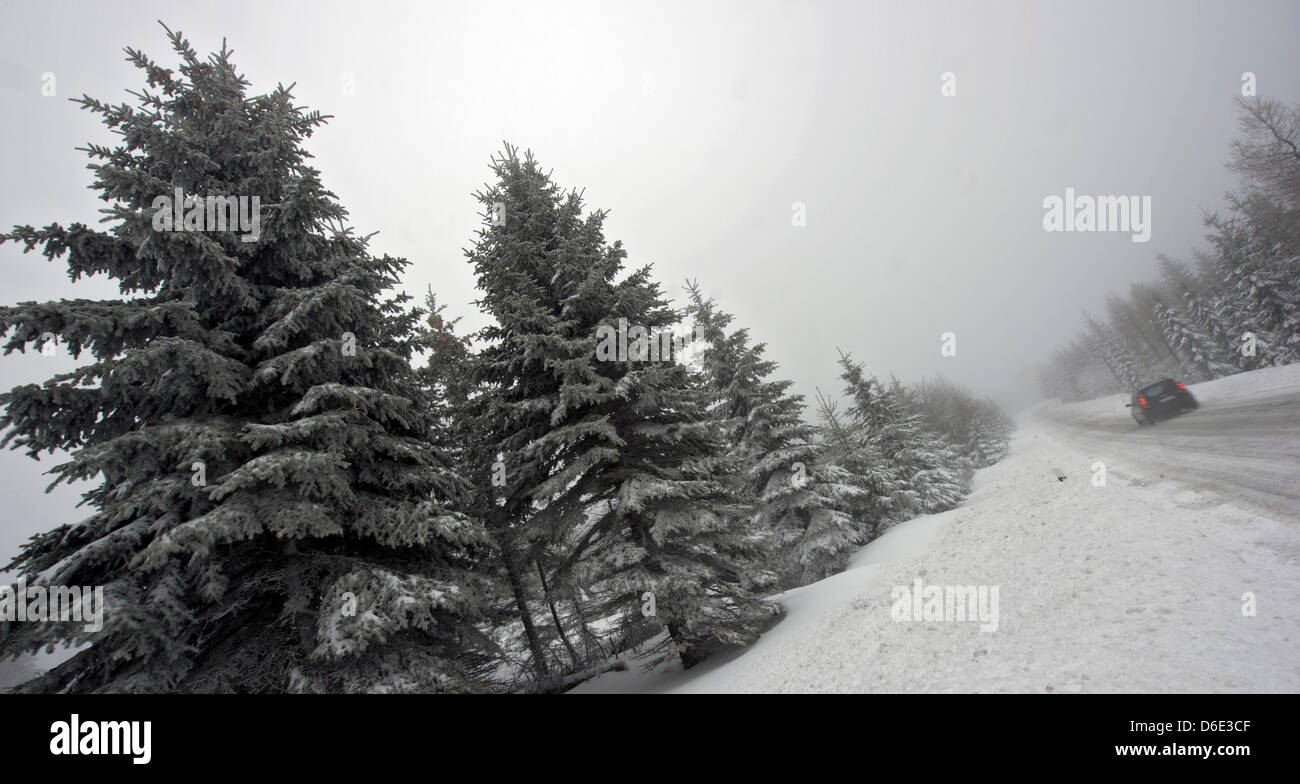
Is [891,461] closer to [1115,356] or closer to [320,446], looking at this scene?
[320,446]

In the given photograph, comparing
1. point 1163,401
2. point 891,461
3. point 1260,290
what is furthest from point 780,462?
point 1260,290

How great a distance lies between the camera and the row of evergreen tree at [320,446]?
5.29m

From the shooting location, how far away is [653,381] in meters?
8.62

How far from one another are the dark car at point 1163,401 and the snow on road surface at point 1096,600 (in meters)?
7.65

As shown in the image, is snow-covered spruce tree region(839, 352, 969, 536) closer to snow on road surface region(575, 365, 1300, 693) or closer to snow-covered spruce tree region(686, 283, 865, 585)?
snow-covered spruce tree region(686, 283, 865, 585)

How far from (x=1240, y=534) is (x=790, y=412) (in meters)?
10.0

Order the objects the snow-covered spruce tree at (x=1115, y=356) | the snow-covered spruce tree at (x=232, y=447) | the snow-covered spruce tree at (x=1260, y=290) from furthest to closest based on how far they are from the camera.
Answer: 1. the snow-covered spruce tree at (x=1115, y=356)
2. the snow-covered spruce tree at (x=1260, y=290)
3. the snow-covered spruce tree at (x=232, y=447)

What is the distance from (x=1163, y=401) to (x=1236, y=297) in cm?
2725

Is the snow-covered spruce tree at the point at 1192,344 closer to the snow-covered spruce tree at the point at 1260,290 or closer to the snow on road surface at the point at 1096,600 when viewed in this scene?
the snow-covered spruce tree at the point at 1260,290

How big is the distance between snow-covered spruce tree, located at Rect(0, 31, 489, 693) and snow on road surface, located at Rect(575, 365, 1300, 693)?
519cm

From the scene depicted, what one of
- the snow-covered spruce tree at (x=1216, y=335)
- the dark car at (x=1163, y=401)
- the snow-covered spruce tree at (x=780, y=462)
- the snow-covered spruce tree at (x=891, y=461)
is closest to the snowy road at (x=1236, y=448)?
the dark car at (x=1163, y=401)

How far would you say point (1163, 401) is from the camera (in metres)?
19.4

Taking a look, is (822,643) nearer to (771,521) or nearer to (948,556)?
(948,556)

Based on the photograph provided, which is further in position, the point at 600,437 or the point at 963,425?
the point at 963,425
